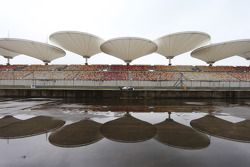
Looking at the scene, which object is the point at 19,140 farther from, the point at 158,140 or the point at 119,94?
the point at 119,94

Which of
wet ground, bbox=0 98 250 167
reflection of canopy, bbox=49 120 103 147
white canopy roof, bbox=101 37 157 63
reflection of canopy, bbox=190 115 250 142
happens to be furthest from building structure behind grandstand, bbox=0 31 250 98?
reflection of canopy, bbox=49 120 103 147

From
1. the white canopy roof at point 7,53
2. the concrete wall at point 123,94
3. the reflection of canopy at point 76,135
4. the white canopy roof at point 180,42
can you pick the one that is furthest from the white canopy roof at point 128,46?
the white canopy roof at point 7,53

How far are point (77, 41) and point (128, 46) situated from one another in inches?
390

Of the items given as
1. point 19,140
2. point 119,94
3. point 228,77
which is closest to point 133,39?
point 119,94

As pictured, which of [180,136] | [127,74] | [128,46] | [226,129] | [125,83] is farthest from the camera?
[128,46]

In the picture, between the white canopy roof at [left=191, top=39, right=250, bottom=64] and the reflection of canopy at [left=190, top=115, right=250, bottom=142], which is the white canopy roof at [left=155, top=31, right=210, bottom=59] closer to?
the white canopy roof at [left=191, top=39, right=250, bottom=64]

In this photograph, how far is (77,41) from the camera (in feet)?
90.2

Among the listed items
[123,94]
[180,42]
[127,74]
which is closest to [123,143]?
[123,94]

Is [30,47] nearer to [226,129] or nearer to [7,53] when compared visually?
[7,53]

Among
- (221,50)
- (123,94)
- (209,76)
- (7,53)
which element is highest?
(7,53)

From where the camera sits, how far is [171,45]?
2955cm

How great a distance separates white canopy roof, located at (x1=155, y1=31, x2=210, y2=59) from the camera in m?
26.2

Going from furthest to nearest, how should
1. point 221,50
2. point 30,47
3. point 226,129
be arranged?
1. point 221,50
2. point 30,47
3. point 226,129

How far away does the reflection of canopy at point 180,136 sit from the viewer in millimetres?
3922
